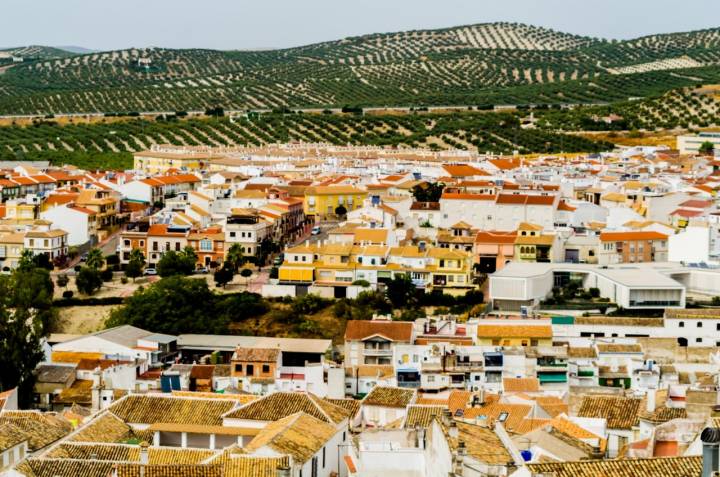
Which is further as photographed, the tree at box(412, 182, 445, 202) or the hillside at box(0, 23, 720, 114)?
the hillside at box(0, 23, 720, 114)

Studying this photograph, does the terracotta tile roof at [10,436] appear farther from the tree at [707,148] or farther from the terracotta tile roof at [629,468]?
the tree at [707,148]

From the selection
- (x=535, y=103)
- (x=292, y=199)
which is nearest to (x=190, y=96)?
(x=535, y=103)

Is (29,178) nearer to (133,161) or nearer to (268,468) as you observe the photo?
(133,161)

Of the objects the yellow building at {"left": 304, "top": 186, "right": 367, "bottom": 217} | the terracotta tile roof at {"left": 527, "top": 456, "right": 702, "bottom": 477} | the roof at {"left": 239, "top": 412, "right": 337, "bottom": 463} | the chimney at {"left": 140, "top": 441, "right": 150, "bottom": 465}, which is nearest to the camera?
the terracotta tile roof at {"left": 527, "top": 456, "right": 702, "bottom": 477}

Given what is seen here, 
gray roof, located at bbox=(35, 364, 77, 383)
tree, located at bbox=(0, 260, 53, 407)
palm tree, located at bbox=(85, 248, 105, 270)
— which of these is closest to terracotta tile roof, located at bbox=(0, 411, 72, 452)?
tree, located at bbox=(0, 260, 53, 407)

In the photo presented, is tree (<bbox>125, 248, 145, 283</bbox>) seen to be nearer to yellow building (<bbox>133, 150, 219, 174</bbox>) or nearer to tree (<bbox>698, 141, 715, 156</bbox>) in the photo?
yellow building (<bbox>133, 150, 219, 174</bbox>)
